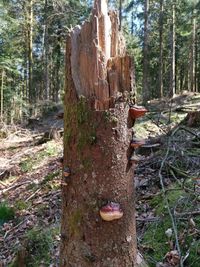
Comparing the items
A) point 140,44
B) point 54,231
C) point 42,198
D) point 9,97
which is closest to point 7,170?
point 42,198

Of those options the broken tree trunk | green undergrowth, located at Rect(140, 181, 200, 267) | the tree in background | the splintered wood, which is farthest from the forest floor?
the tree in background

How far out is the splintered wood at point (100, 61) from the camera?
204 centimetres

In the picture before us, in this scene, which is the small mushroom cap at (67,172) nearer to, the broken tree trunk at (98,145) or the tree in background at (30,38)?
the broken tree trunk at (98,145)

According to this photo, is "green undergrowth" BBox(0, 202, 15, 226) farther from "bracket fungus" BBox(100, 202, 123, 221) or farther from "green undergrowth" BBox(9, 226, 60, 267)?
"bracket fungus" BBox(100, 202, 123, 221)

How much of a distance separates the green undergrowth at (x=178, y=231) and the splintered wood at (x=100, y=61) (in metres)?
1.56

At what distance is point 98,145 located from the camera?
2.04m

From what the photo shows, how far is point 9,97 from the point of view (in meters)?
23.5

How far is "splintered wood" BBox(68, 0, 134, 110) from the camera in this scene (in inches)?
80.4

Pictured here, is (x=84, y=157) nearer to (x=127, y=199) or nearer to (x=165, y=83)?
(x=127, y=199)

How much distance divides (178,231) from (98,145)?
159 cm

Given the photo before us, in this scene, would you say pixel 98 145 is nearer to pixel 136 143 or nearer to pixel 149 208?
pixel 136 143

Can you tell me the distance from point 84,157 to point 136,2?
80.1 feet

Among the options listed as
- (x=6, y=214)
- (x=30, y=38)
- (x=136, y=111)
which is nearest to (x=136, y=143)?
(x=136, y=111)

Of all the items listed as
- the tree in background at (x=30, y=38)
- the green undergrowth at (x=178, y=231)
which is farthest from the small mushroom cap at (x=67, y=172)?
the tree in background at (x=30, y=38)
